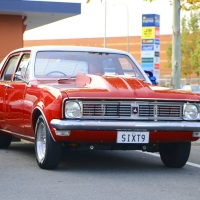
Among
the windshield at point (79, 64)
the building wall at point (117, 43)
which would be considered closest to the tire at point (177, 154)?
the windshield at point (79, 64)

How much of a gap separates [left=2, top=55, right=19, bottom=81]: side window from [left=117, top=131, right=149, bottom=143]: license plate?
296 cm

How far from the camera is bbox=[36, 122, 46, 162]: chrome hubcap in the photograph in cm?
948

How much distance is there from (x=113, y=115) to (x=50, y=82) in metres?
1.45

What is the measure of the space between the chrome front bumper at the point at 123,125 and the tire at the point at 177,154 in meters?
0.66

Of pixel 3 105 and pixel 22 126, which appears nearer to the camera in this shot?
pixel 22 126

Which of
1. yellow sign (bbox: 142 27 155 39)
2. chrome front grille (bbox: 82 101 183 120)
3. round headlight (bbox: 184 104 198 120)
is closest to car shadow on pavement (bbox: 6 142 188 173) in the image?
chrome front grille (bbox: 82 101 183 120)

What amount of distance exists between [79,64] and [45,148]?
1975mm

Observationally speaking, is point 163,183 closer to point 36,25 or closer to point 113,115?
point 113,115

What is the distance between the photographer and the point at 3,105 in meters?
11.4

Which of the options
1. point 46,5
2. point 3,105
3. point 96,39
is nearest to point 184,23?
point 96,39

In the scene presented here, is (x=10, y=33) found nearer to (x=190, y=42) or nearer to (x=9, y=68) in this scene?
(x=9, y=68)

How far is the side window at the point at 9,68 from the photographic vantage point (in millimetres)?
11323

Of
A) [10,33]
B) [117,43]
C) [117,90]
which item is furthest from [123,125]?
[117,43]

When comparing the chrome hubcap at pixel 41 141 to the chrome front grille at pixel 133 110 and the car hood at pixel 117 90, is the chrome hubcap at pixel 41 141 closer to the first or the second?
the car hood at pixel 117 90
